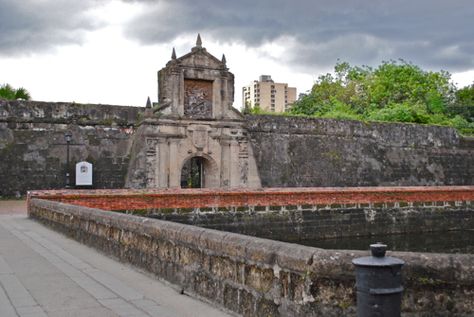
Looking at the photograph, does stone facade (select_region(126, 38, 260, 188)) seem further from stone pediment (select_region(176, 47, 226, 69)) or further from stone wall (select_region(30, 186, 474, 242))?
stone wall (select_region(30, 186, 474, 242))

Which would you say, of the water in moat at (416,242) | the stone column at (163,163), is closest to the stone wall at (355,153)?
the stone column at (163,163)

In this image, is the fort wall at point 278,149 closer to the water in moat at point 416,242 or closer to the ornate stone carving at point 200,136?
the ornate stone carving at point 200,136

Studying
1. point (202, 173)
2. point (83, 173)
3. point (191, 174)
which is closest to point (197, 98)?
point (202, 173)

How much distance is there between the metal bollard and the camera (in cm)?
321

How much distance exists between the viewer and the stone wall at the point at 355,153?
2502cm

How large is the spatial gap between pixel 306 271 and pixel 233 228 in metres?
11.0

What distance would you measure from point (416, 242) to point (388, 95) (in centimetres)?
2731

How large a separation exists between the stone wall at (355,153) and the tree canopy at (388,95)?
6.78 metres

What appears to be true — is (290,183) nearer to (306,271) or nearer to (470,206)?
(470,206)

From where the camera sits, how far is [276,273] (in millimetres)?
4508

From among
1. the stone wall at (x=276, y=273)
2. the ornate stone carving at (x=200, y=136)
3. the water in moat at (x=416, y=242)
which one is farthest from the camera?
the ornate stone carving at (x=200, y=136)

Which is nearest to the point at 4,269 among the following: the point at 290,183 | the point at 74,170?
the point at 74,170

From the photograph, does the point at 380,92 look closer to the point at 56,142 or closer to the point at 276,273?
the point at 56,142

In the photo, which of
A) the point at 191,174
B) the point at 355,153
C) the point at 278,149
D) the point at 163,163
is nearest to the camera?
the point at 163,163
